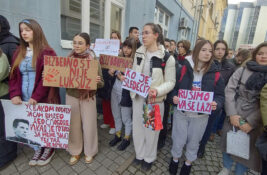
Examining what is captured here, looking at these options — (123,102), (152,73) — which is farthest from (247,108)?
(123,102)

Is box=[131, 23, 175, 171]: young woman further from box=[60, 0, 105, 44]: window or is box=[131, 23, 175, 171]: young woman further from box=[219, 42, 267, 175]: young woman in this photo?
box=[60, 0, 105, 44]: window

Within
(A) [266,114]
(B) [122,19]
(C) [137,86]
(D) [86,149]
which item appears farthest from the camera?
(B) [122,19]

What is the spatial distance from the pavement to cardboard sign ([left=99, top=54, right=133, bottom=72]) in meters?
1.51

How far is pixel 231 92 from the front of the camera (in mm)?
1976

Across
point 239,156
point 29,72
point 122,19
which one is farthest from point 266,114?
point 122,19

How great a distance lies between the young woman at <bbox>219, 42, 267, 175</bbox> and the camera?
1757 millimetres

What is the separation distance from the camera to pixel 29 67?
200 centimetres

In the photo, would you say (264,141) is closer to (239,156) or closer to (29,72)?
(239,156)

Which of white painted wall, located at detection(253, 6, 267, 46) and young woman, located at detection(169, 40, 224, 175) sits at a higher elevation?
white painted wall, located at detection(253, 6, 267, 46)

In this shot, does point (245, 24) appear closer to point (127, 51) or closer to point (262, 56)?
point (262, 56)

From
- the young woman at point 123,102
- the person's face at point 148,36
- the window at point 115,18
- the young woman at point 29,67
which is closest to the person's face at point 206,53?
the person's face at point 148,36

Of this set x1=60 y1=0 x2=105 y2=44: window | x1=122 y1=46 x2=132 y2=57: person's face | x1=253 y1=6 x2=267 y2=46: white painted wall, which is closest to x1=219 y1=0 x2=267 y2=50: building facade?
x1=253 y1=6 x2=267 y2=46: white painted wall

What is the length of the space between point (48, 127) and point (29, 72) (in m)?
0.82

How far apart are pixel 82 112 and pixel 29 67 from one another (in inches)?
37.1
